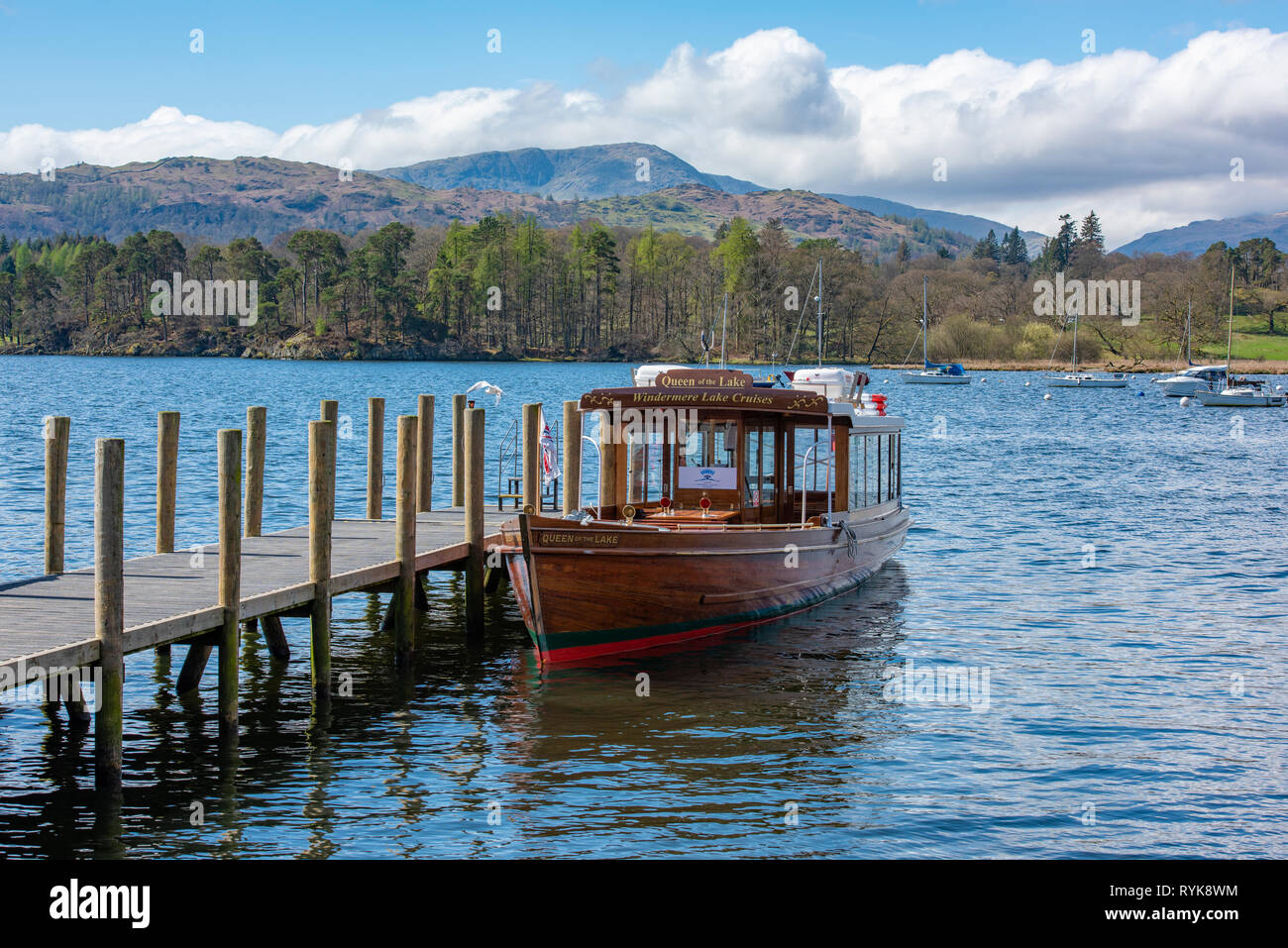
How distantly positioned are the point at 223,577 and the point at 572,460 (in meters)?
10.6

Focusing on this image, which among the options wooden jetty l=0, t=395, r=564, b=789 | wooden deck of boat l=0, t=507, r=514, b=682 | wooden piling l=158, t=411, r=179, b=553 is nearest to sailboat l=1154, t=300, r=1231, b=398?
wooden jetty l=0, t=395, r=564, b=789

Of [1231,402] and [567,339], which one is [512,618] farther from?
[567,339]

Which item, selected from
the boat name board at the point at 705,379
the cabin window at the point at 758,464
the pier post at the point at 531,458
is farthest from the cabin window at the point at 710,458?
the pier post at the point at 531,458

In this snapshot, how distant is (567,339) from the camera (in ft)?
584

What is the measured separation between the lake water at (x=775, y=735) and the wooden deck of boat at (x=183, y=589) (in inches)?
59.1

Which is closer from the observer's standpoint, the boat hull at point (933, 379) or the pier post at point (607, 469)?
the pier post at point (607, 469)

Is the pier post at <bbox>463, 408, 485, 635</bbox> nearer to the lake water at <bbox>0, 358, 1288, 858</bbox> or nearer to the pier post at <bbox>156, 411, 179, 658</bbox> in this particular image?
the lake water at <bbox>0, 358, 1288, 858</bbox>

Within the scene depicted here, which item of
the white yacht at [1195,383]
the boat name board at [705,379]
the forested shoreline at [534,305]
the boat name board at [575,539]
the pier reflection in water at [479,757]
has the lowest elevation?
the pier reflection in water at [479,757]

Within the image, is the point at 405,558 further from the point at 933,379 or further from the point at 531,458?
the point at 933,379

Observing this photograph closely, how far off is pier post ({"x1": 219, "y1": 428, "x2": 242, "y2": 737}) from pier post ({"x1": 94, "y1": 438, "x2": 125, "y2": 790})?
1525 millimetres

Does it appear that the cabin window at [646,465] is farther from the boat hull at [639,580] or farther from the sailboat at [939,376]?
the sailboat at [939,376]

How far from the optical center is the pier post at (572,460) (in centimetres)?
2375

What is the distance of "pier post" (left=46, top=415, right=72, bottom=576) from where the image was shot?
17.0 metres
